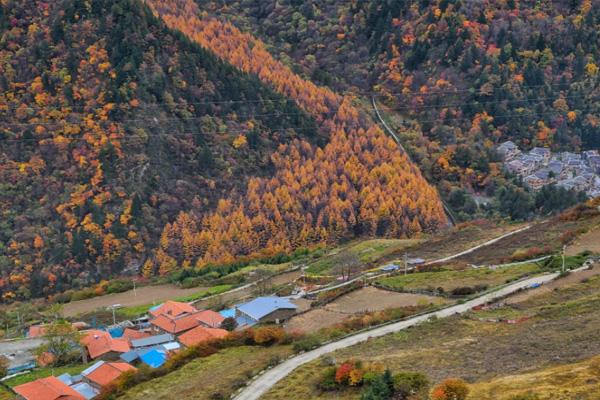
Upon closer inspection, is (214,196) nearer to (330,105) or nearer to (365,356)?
(330,105)

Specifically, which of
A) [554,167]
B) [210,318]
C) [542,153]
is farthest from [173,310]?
[542,153]

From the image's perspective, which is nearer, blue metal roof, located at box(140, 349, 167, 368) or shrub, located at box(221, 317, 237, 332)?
blue metal roof, located at box(140, 349, 167, 368)

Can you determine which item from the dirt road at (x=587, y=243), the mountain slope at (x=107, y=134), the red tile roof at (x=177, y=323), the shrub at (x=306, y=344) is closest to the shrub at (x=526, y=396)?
the shrub at (x=306, y=344)

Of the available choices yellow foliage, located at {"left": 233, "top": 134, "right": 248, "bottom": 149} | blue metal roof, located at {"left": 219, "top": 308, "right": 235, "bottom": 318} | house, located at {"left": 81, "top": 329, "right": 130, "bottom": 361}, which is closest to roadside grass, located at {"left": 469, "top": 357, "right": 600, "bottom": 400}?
house, located at {"left": 81, "top": 329, "right": 130, "bottom": 361}

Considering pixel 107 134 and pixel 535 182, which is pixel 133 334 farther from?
pixel 535 182

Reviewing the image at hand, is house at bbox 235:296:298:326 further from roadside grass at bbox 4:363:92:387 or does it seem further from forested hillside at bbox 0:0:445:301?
forested hillside at bbox 0:0:445:301

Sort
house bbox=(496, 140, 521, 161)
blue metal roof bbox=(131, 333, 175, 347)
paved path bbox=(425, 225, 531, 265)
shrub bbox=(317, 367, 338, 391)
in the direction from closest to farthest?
shrub bbox=(317, 367, 338, 391)
blue metal roof bbox=(131, 333, 175, 347)
paved path bbox=(425, 225, 531, 265)
house bbox=(496, 140, 521, 161)
